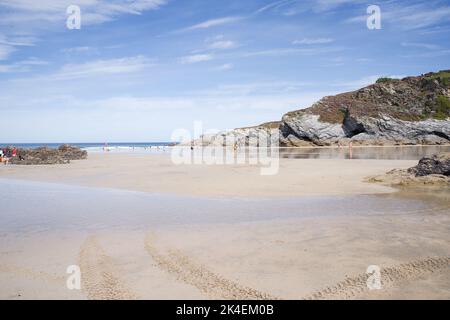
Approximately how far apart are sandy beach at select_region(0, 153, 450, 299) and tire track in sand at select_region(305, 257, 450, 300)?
15 mm

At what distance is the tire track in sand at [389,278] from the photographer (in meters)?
4.80

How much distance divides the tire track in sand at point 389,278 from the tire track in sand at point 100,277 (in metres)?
2.50

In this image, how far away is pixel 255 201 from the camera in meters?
11.9

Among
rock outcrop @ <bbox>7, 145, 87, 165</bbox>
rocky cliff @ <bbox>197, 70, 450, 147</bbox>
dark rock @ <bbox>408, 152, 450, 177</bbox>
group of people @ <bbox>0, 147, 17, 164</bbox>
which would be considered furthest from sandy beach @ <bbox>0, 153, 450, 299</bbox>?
rocky cliff @ <bbox>197, 70, 450, 147</bbox>

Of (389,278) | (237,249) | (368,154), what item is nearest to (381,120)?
(368,154)

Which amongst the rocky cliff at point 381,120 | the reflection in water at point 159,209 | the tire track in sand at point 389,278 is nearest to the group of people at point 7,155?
the reflection in water at point 159,209

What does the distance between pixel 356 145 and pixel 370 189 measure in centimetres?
5742

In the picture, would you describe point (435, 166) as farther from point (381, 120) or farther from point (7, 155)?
point (381, 120)

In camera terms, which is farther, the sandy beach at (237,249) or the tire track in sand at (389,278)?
the sandy beach at (237,249)

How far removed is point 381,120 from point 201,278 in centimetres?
7215

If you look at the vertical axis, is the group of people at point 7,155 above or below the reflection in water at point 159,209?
above

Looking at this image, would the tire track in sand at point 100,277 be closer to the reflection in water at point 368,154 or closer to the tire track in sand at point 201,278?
the tire track in sand at point 201,278
